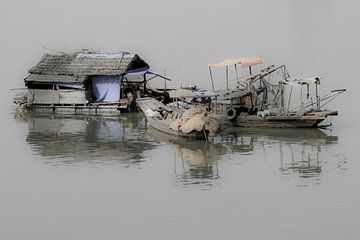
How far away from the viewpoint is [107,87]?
98.3ft

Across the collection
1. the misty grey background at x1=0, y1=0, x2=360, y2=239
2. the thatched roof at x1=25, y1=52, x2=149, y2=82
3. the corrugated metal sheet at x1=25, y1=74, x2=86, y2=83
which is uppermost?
the thatched roof at x1=25, y1=52, x2=149, y2=82

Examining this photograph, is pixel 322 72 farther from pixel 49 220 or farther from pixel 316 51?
pixel 49 220

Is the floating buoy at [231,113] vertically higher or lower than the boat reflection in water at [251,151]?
higher

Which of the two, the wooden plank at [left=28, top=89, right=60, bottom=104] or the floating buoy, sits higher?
the wooden plank at [left=28, top=89, right=60, bottom=104]

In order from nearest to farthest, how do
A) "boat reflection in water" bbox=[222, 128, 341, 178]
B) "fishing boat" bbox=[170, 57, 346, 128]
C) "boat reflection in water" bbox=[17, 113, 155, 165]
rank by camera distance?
"boat reflection in water" bbox=[222, 128, 341, 178], "boat reflection in water" bbox=[17, 113, 155, 165], "fishing boat" bbox=[170, 57, 346, 128]

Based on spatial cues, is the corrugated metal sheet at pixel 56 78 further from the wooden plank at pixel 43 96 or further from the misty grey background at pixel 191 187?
the misty grey background at pixel 191 187

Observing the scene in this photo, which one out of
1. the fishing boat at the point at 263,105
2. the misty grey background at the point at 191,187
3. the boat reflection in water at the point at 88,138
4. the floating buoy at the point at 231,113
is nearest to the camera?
the misty grey background at the point at 191,187

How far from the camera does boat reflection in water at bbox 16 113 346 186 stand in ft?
70.7

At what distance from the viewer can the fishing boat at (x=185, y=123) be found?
2400 cm

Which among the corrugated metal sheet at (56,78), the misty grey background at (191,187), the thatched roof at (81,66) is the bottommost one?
the misty grey background at (191,187)

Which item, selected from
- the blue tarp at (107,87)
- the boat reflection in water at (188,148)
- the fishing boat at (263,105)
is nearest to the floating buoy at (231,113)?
the fishing boat at (263,105)

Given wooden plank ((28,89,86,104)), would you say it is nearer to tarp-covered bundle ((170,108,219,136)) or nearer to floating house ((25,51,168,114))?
floating house ((25,51,168,114))

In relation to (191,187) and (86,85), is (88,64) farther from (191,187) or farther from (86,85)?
(191,187)

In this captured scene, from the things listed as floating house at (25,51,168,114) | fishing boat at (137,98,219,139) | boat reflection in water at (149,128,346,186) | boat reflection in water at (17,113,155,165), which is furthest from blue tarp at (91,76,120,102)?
boat reflection in water at (149,128,346,186)
